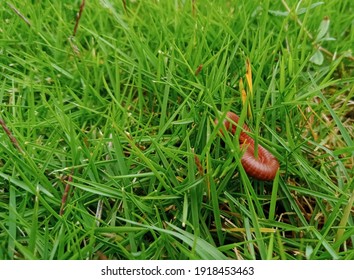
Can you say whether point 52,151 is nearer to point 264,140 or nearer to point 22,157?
point 22,157

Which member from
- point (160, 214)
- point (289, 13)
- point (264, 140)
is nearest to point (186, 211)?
point (160, 214)

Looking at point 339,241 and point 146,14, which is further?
point 146,14

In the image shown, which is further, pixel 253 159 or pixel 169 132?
pixel 169 132

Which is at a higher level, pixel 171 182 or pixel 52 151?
pixel 52 151
